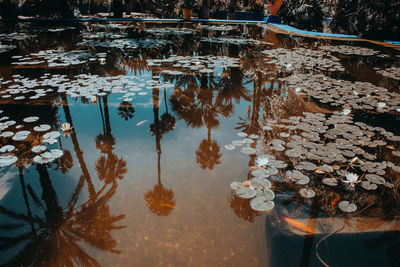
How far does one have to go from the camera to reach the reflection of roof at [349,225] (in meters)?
1.45

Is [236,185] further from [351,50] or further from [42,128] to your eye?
[351,50]

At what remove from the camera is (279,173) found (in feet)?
6.31

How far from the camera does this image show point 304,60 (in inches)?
212

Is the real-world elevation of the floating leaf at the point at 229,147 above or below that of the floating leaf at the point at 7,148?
below

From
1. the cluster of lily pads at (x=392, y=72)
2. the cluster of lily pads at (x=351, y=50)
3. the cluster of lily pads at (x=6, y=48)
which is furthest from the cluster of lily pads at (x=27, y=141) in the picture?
the cluster of lily pads at (x=351, y=50)

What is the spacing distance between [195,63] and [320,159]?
3.71 meters

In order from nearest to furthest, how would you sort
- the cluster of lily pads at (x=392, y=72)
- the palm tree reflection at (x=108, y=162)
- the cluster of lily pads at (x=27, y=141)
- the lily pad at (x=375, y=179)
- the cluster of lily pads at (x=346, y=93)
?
1. the lily pad at (x=375, y=179)
2. the palm tree reflection at (x=108, y=162)
3. the cluster of lily pads at (x=27, y=141)
4. the cluster of lily pads at (x=346, y=93)
5. the cluster of lily pads at (x=392, y=72)

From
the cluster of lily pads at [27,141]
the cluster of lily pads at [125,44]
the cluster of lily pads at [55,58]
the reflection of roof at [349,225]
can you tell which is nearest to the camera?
the reflection of roof at [349,225]

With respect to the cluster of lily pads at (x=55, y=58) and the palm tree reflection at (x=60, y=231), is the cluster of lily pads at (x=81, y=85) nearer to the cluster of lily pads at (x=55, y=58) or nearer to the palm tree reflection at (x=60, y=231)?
the cluster of lily pads at (x=55, y=58)

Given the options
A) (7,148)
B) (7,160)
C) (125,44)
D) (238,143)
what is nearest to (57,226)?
(7,160)

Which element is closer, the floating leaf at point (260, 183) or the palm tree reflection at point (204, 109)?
the floating leaf at point (260, 183)

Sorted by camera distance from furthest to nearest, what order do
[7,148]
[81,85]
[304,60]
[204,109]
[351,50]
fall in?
[351,50] → [304,60] → [81,85] → [204,109] → [7,148]

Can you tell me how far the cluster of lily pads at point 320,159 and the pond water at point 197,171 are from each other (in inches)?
0.5

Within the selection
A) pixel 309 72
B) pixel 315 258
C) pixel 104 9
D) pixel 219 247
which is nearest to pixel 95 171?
pixel 219 247
